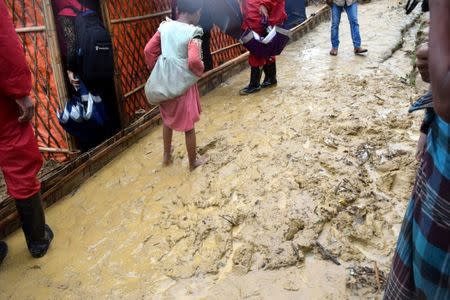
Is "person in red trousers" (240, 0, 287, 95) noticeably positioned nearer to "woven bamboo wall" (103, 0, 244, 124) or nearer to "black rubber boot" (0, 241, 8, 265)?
"woven bamboo wall" (103, 0, 244, 124)

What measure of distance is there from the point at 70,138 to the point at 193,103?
5.01ft

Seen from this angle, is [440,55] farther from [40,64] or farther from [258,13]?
[258,13]

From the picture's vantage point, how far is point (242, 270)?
233 centimetres

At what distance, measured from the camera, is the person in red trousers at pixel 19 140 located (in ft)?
7.38

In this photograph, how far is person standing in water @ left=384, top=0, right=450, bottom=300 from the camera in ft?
2.75

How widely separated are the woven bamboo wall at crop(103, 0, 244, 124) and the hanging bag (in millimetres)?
1282

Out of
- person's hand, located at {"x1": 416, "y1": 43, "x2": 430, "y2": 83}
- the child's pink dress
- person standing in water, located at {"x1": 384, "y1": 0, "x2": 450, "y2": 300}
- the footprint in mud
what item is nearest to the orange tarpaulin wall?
the child's pink dress

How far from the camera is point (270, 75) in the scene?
5484 mm

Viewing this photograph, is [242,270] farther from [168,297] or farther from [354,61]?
[354,61]

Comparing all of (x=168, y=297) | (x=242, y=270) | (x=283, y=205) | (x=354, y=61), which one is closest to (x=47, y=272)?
(x=168, y=297)

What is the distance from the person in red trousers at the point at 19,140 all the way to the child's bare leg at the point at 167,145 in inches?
46.0

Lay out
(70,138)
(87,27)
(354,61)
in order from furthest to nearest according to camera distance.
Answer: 1. (354,61)
2. (70,138)
3. (87,27)

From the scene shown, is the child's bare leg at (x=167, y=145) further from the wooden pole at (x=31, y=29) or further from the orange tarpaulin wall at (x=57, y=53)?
the wooden pole at (x=31, y=29)

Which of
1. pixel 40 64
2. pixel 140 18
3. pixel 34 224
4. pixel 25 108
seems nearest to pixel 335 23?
pixel 140 18
